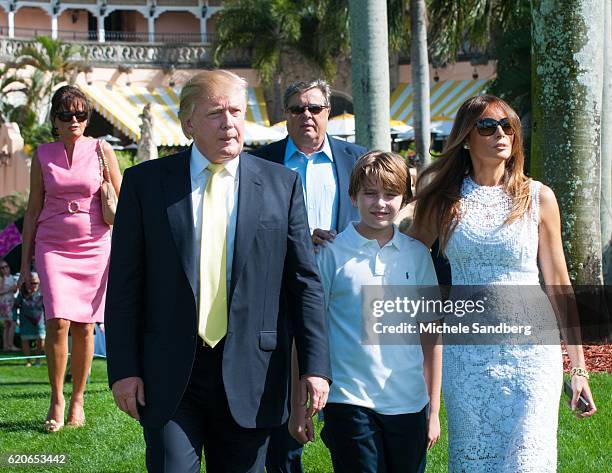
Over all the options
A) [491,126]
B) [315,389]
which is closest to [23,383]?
[315,389]

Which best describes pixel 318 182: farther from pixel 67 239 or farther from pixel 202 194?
pixel 67 239

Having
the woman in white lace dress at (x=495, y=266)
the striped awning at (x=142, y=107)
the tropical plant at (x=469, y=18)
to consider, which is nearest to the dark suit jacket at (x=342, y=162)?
the woman in white lace dress at (x=495, y=266)

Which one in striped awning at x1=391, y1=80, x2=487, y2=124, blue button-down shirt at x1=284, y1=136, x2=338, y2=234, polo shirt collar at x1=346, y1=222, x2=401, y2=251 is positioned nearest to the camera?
polo shirt collar at x1=346, y1=222, x2=401, y2=251

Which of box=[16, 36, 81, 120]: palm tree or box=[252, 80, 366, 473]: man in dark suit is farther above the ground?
box=[16, 36, 81, 120]: palm tree

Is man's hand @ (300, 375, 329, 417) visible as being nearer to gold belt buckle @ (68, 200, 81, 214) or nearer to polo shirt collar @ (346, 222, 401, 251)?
polo shirt collar @ (346, 222, 401, 251)

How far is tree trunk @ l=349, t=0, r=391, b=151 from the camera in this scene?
29.4 feet

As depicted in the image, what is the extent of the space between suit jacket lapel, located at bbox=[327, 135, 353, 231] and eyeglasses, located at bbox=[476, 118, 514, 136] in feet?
4.36

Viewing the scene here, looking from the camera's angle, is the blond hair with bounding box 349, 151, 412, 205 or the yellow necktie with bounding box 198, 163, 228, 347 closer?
the yellow necktie with bounding box 198, 163, 228, 347

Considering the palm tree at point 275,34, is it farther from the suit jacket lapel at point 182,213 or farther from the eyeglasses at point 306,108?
the suit jacket lapel at point 182,213

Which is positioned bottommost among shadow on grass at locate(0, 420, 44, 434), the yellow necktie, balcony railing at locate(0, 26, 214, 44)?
shadow on grass at locate(0, 420, 44, 434)

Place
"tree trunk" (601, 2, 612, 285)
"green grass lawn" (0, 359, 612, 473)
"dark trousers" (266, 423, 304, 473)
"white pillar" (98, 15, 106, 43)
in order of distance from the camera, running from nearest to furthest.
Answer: "dark trousers" (266, 423, 304, 473)
"green grass lawn" (0, 359, 612, 473)
"tree trunk" (601, 2, 612, 285)
"white pillar" (98, 15, 106, 43)

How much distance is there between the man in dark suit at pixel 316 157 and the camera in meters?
5.31

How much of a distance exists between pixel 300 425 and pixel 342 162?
182cm

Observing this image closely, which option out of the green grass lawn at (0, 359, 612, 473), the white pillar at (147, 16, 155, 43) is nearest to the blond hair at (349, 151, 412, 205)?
the green grass lawn at (0, 359, 612, 473)
